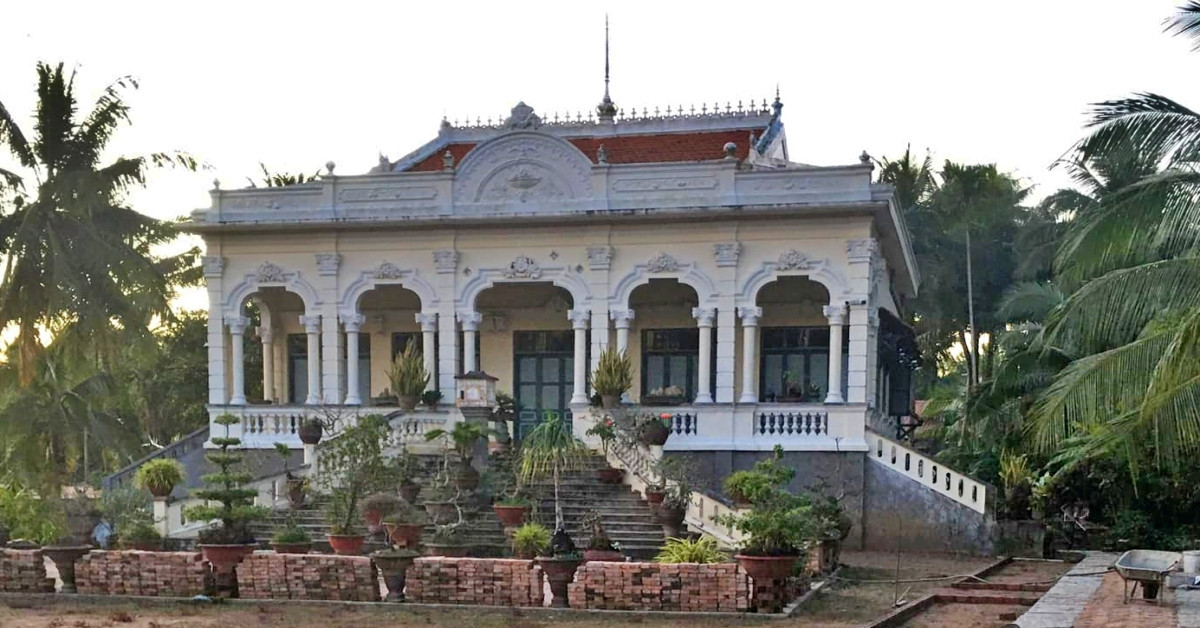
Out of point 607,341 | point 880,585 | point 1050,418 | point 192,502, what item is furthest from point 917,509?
point 192,502

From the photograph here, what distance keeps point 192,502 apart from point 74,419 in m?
8.48

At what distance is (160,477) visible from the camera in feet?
54.0

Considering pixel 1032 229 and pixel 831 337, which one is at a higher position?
pixel 1032 229

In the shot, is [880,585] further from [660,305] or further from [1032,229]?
[1032,229]

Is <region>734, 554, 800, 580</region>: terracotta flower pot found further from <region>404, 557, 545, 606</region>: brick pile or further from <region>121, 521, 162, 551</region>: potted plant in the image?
<region>121, 521, 162, 551</region>: potted plant

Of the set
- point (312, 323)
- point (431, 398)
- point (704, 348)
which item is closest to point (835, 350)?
point (704, 348)

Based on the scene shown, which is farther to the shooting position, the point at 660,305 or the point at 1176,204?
the point at 660,305

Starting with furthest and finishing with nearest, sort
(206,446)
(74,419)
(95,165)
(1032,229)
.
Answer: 1. (1032,229)
2. (74,419)
3. (95,165)
4. (206,446)

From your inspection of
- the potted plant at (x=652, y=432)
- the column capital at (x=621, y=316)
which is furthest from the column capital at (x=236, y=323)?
the potted plant at (x=652, y=432)

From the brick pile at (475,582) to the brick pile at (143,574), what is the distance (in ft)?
7.58

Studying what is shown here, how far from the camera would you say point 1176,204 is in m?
10.8

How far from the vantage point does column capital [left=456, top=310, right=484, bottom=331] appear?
1983cm

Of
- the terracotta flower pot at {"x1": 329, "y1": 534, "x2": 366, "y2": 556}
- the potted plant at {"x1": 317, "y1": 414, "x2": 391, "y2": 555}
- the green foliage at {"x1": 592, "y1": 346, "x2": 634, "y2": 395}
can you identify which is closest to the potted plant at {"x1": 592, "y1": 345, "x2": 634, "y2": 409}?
the green foliage at {"x1": 592, "y1": 346, "x2": 634, "y2": 395}

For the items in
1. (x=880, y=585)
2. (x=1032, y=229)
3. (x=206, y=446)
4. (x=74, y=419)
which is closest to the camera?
(x=880, y=585)
